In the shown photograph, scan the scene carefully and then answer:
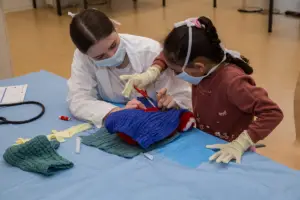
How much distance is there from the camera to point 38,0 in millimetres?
5152

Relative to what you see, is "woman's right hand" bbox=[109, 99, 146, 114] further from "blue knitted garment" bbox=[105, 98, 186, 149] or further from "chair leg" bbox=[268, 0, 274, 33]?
"chair leg" bbox=[268, 0, 274, 33]

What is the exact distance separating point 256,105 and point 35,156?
2.26 feet

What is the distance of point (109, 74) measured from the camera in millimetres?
1628

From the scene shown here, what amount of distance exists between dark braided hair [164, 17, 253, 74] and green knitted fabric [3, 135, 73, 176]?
0.46 meters

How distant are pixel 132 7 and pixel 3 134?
378cm

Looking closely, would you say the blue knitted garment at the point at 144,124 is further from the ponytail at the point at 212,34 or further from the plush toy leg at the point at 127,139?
the ponytail at the point at 212,34

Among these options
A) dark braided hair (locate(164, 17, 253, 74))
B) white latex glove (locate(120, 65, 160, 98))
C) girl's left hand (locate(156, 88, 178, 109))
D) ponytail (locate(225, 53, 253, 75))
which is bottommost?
girl's left hand (locate(156, 88, 178, 109))

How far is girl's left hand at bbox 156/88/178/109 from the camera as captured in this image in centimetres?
150

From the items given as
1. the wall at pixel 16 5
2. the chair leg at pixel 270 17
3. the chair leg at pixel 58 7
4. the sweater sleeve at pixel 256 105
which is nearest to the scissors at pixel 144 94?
the sweater sleeve at pixel 256 105

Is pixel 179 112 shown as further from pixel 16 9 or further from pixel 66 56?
pixel 16 9

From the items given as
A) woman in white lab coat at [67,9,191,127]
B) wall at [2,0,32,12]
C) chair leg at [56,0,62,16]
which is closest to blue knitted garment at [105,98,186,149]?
woman in white lab coat at [67,9,191,127]

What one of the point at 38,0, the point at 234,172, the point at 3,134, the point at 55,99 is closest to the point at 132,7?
the point at 38,0

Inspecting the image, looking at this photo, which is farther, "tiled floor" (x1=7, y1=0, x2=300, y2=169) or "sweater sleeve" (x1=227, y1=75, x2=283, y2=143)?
"tiled floor" (x1=7, y1=0, x2=300, y2=169)

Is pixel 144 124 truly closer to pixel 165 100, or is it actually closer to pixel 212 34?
pixel 165 100
